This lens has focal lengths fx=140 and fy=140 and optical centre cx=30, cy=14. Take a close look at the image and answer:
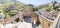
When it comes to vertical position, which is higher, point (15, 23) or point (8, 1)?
point (8, 1)

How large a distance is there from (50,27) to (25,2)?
0.52 metres

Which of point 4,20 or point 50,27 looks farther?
point 4,20

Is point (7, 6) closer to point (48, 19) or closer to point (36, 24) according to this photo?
point (36, 24)

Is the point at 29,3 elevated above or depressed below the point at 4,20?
above

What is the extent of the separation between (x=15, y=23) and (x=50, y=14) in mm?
522

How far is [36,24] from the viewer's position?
201 centimetres

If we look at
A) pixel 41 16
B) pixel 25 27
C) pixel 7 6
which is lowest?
pixel 25 27

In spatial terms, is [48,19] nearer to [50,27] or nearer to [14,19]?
[50,27]

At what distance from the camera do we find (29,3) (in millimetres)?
2084

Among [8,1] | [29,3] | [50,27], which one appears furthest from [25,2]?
[50,27]

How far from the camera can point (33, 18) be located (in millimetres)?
2031

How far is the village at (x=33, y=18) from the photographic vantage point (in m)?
1.98

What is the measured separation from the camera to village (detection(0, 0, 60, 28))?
77.9 inches

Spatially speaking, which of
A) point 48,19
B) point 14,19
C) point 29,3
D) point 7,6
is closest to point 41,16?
point 48,19
